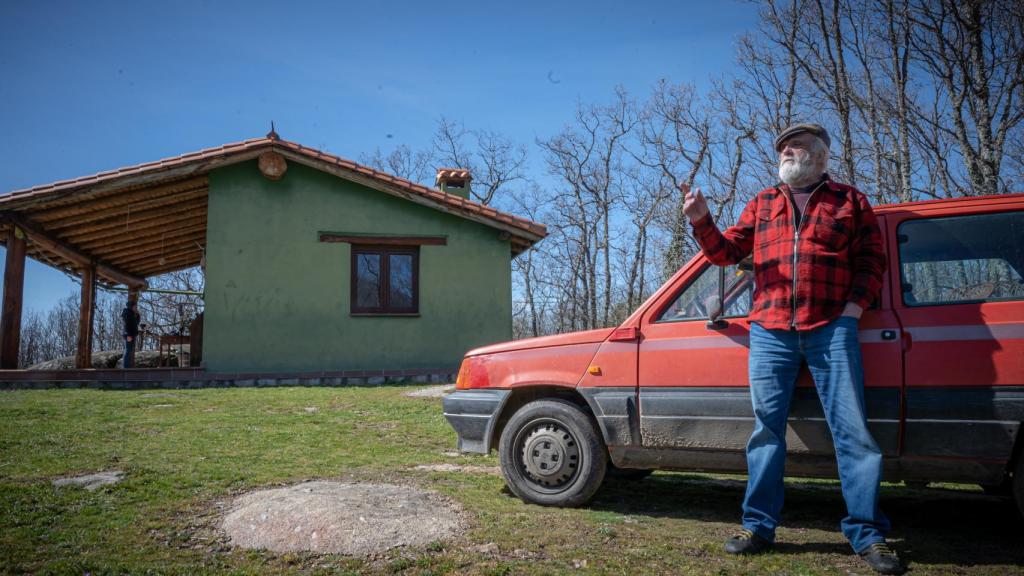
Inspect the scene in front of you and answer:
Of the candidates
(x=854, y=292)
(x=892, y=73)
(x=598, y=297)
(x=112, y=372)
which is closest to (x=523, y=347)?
(x=854, y=292)

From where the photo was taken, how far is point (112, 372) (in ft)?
38.7

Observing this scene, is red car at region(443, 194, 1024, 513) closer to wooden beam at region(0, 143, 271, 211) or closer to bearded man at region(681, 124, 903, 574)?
bearded man at region(681, 124, 903, 574)

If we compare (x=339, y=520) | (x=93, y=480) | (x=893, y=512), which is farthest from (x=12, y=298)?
(x=893, y=512)

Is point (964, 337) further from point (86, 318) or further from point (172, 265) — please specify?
point (172, 265)

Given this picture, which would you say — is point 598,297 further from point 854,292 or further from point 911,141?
point 854,292

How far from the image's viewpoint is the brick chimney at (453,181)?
16750 mm

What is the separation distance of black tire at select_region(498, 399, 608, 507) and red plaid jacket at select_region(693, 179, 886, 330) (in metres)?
1.31

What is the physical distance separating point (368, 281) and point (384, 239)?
0.93 m

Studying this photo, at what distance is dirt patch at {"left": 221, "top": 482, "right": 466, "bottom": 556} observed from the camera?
10.9 feet

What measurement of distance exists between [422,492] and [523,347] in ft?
3.88

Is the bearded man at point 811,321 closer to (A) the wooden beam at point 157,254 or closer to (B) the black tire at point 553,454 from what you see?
(B) the black tire at point 553,454

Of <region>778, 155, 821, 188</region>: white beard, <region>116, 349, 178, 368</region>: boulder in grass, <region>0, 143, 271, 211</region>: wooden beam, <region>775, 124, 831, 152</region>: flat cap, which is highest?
<region>0, 143, 271, 211</region>: wooden beam

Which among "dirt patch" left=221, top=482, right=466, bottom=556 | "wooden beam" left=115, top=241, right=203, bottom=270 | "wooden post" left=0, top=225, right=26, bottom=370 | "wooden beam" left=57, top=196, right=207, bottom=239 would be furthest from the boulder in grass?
"dirt patch" left=221, top=482, right=466, bottom=556

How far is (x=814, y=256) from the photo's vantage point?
335cm
